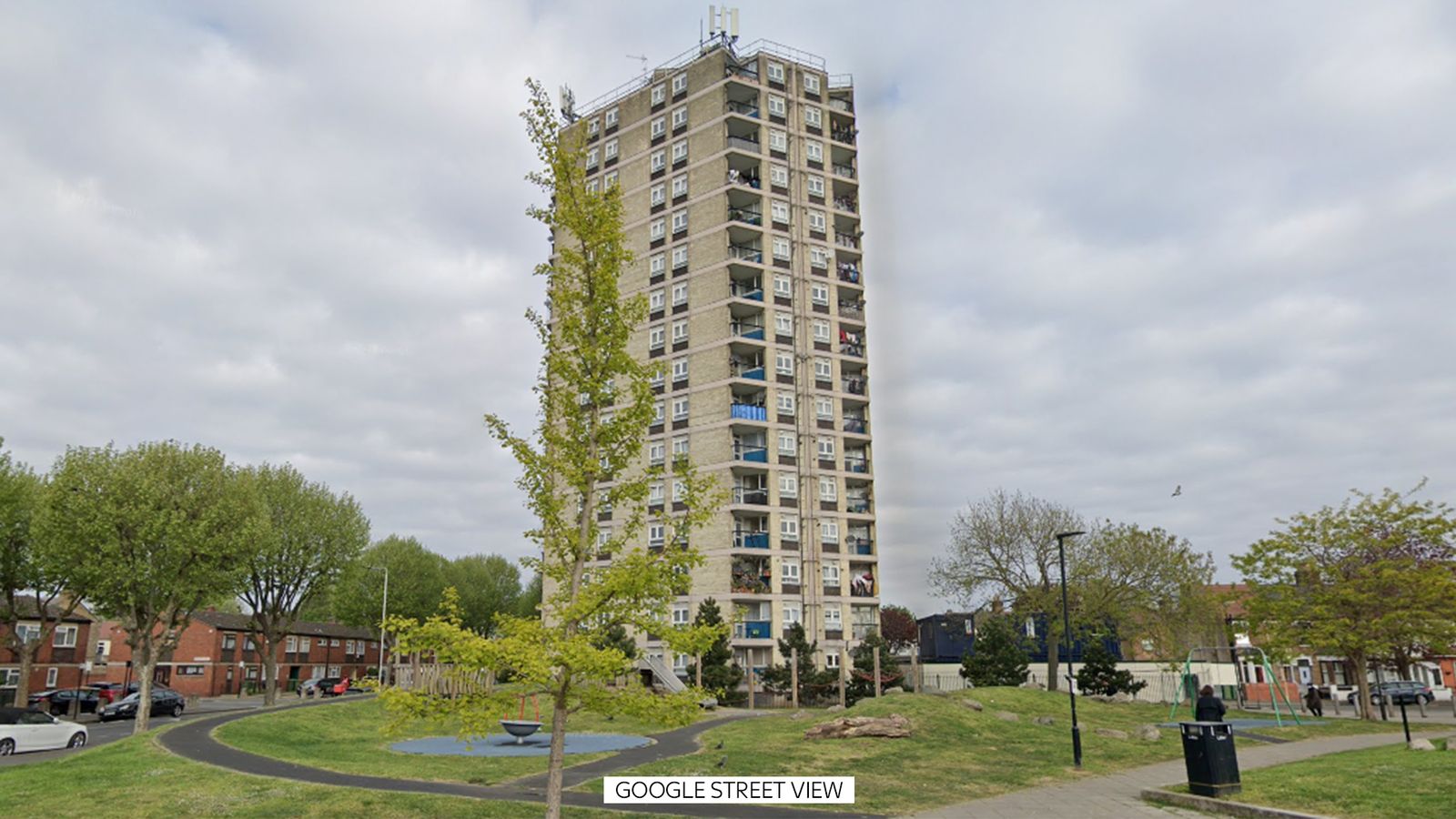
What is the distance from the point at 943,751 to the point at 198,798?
1962cm

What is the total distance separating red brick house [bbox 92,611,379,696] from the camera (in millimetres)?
76812

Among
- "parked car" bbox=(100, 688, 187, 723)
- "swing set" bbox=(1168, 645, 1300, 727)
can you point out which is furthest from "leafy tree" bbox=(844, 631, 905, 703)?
"parked car" bbox=(100, 688, 187, 723)

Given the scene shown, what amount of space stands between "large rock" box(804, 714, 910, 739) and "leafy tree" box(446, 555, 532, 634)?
62.6 meters

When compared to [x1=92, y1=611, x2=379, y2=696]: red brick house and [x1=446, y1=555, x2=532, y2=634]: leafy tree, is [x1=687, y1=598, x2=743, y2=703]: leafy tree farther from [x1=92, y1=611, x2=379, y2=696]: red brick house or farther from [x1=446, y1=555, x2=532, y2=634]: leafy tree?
[x1=446, y1=555, x2=532, y2=634]: leafy tree

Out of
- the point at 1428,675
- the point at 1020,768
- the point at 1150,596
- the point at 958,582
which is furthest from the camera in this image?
the point at 1428,675

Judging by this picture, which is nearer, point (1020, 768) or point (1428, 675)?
point (1020, 768)

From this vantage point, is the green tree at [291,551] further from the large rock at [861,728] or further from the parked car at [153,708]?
the large rock at [861,728]

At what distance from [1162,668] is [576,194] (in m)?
49.1

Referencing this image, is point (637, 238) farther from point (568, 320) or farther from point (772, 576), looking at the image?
point (568, 320)

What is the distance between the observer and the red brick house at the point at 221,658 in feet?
→ 252

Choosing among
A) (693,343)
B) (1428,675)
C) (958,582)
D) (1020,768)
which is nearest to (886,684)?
(958,582)

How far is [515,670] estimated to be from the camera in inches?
499

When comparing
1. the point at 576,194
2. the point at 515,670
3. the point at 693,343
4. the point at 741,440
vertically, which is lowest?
the point at 515,670

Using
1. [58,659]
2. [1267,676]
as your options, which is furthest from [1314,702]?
[58,659]
